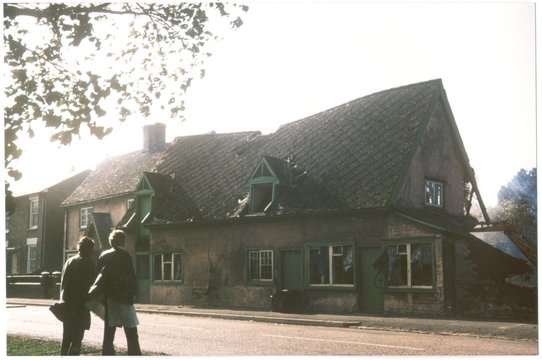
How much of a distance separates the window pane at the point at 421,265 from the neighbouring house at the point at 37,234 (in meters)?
26.0

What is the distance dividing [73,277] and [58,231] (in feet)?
103

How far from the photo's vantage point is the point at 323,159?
75.0 feet

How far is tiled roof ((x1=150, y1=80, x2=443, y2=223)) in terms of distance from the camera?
2048 cm

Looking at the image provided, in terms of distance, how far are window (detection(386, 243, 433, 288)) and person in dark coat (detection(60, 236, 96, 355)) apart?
1199cm

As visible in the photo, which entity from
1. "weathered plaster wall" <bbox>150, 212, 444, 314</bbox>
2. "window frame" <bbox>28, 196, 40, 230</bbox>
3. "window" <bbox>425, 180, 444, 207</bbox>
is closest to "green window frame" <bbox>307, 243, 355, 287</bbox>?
"weathered plaster wall" <bbox>150, 212, 444, 314</bbox>

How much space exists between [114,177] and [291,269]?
17.6m

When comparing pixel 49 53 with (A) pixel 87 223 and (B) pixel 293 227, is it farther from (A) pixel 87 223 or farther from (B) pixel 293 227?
(A) pixel 87 223

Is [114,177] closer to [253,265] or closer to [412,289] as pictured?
[253,265]

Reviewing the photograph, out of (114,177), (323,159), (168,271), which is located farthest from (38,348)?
(114,177)

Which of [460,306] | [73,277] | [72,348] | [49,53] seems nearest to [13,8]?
[49,53]

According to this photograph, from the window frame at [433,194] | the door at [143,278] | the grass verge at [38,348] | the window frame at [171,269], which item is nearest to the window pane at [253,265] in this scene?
the window frame at [171,269]

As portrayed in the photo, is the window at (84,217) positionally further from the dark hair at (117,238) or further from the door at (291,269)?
the dark hair at (117,238)

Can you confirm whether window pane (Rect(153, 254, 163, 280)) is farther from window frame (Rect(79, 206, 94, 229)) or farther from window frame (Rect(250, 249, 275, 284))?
window frame (Rect(79, 206, 94, 229))

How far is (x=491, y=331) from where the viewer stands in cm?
1341
